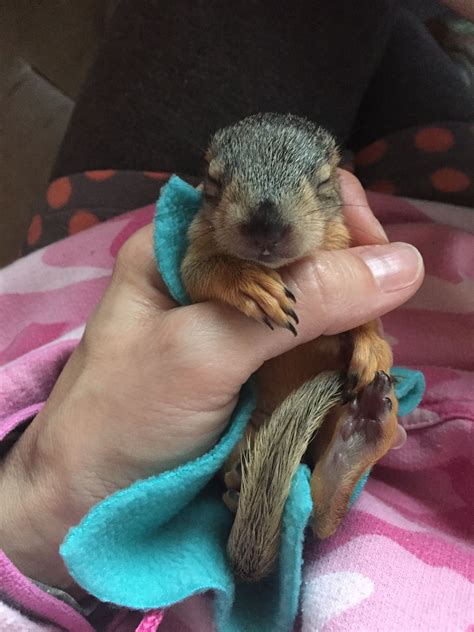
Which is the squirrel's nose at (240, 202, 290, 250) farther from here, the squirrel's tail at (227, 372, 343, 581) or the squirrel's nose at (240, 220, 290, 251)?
the squirrel's tail at (227, 372, 343, 581)

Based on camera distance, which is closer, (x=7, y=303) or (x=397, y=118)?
(x=7, y=303)

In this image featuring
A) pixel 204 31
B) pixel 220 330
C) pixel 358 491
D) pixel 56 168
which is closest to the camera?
pixel 220 330

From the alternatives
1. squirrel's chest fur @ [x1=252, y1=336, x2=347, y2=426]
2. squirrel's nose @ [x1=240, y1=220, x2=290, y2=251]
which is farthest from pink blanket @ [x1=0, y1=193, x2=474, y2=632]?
squirrel's nose @ [x1=240, y1=220, x2=290, y2=251]

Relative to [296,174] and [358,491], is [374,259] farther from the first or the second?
[358,491]

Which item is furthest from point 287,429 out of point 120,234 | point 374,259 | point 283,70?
point 283,70

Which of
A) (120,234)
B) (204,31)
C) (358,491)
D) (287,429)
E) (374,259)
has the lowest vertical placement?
(358,491)
